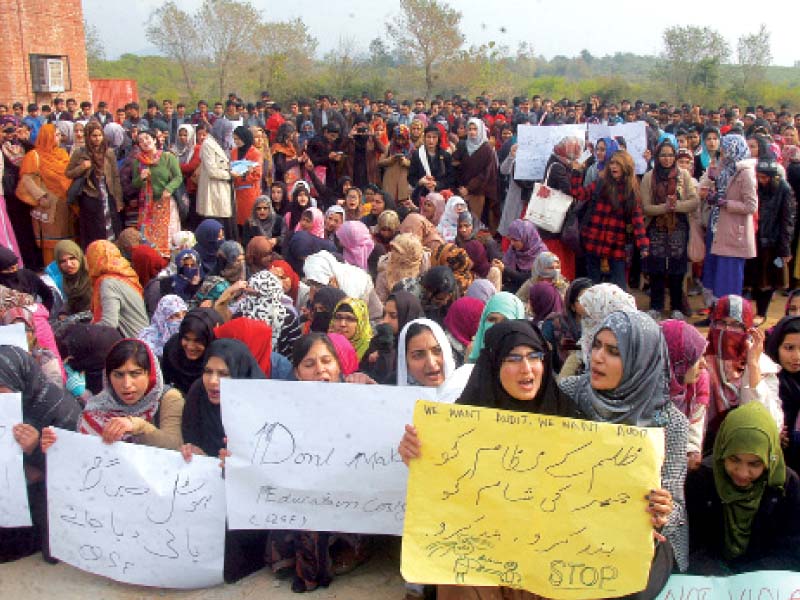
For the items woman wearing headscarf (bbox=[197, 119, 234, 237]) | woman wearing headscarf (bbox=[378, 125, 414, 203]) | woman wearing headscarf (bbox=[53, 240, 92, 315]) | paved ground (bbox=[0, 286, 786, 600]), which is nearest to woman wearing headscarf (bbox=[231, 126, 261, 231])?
woman wearing headscarf (bbox=[197, 119, 234, 237])

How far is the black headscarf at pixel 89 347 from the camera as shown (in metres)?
4.33

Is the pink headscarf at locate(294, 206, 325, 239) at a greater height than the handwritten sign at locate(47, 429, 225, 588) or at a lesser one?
greater

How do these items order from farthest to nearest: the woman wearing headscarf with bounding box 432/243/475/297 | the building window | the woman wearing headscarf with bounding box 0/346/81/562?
the building window, the woman wearing headscarf with bounding box 432/243/475/297, the woman wearing headscarf with bounding box 0/346/81/562

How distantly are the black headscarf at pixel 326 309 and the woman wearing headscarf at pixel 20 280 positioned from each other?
2.28m

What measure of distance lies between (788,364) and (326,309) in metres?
2.64

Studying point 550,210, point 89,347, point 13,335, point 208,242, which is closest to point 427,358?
point 13,335

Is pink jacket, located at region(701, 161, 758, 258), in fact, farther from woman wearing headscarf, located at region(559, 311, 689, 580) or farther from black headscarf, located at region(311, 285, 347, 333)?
woman wearing headscarf, located at region(559, 311, 689, 580)

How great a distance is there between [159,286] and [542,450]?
13.6 ft

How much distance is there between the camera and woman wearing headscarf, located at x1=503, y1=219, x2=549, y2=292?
6500 millimetres

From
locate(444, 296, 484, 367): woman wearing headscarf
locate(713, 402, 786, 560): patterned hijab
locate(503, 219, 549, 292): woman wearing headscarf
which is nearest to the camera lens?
locate(713, 402, 786, 560): patterned hijab

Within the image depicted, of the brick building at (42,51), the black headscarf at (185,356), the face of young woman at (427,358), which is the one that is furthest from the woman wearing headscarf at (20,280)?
the brick building at (42,51)

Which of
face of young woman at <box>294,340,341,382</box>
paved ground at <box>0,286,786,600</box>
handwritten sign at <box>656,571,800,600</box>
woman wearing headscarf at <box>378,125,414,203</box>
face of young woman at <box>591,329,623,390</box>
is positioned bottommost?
paved ground at <box>0,286,786,600</box>

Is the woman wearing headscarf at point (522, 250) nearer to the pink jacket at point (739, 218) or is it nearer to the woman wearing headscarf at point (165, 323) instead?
the pink jacket at point (739, 218)

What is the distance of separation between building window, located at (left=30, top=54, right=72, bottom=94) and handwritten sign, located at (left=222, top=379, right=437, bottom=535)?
24.9m
